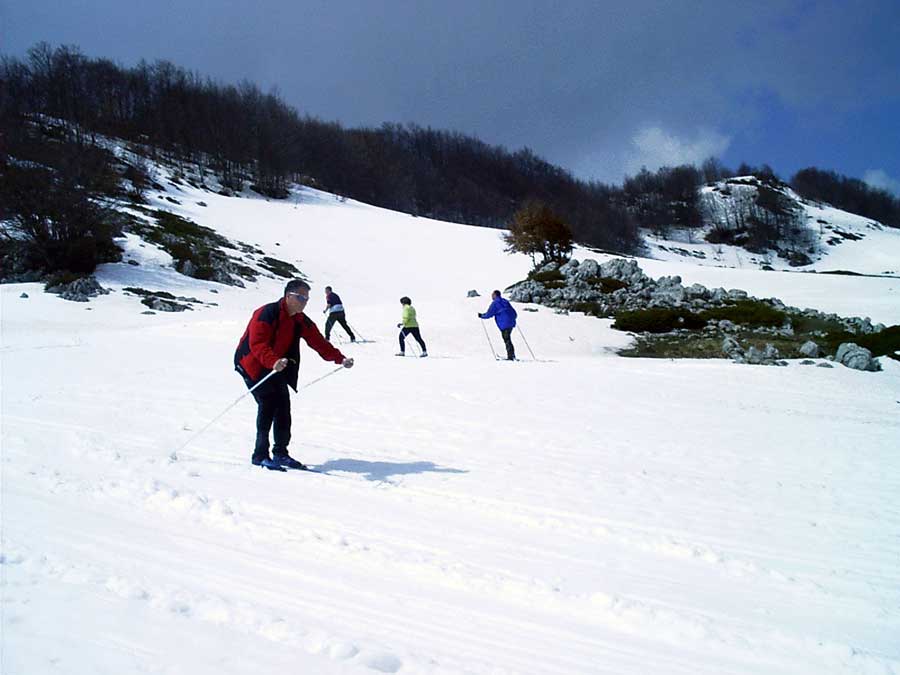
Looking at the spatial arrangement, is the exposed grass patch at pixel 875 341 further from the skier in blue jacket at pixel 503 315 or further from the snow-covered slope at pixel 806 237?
the snow-covered slope at pixel 806 237

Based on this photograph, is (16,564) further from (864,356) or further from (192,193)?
(192,193)

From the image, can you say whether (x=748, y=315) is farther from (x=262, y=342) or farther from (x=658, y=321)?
(x=262, y=342)

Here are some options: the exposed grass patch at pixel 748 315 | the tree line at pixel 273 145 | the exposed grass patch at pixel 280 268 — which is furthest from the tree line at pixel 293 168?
the exposed grass patch at pixel 748 315

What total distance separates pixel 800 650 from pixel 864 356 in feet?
53.5

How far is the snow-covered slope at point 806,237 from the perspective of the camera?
81.6 meters

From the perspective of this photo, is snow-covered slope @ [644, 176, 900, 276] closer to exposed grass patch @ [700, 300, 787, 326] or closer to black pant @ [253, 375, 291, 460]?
exposed grass patch @ [700, 300, 787, 326]

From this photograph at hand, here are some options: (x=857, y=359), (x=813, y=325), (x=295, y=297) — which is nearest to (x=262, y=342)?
(x=295, y=297)

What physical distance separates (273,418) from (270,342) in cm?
79

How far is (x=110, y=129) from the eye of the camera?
233 feet

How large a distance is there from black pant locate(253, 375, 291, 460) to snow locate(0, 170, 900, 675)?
276 millimetres

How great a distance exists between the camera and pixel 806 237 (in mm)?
97125

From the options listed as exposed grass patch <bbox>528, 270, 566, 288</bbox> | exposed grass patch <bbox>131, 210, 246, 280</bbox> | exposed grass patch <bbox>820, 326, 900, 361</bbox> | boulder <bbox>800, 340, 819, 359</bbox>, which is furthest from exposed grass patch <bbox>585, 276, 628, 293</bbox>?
exposed grass patch <bbox>131, 210, 246, 280</bbox>

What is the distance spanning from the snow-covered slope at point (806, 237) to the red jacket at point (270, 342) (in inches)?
3359

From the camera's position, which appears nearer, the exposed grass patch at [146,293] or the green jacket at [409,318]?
the green jacket at [409,318]
